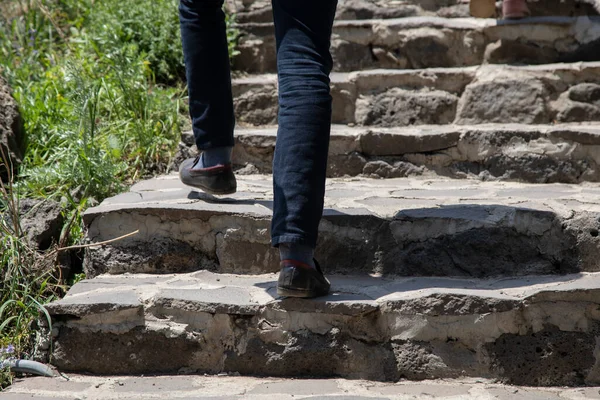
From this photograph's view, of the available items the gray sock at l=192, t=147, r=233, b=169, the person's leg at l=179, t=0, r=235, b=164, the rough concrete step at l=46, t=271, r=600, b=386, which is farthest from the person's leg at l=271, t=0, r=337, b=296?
the gray sock at l=192, t=147, r=233, b=169

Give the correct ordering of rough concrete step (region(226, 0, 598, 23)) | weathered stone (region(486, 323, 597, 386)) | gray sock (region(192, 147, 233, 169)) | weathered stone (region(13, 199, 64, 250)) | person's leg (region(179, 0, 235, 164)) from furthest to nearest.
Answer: rough concrete step (region(226, 0, 598, 23)) → weathered stone (region(13, 199, 64, 250)) → gray sock (region(192, 147, 233, 169)) → person's leg (region(179, 0, 235, 164)) → weathered stone (region(486, 323, 597, 386))

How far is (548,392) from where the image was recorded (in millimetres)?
2088

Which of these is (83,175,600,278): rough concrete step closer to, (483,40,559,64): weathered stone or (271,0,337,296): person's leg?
(271,0,337,296): person's leg

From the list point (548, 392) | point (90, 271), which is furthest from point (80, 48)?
point (548, 392)

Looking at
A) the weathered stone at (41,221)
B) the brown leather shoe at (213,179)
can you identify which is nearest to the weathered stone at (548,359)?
the brown leather shoe at (213,179)

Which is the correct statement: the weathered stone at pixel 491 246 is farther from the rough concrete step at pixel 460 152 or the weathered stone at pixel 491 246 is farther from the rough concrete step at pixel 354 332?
the rough concrete step at pixel 460 152

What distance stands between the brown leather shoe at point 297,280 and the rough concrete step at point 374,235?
1.25ft

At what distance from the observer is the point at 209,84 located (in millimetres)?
2488

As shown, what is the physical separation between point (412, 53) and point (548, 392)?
2.25 m

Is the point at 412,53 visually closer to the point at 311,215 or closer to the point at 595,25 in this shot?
the point at 595,25

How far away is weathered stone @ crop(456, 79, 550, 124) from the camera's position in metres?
3.55

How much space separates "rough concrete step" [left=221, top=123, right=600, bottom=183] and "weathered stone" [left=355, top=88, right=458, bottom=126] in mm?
216

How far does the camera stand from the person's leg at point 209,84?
8.04ft

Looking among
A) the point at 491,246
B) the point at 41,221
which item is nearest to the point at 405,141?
the point at 491,246
